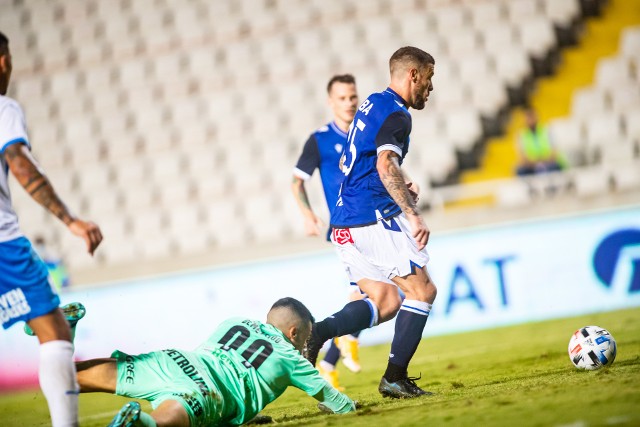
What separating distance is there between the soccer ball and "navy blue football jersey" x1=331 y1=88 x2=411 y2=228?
163 centimetres

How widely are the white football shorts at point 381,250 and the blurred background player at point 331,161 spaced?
3.43ft

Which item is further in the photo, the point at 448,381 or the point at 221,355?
the point at 448,381

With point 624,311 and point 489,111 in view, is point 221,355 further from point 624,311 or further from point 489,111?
point 489,111

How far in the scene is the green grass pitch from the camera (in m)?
4.52

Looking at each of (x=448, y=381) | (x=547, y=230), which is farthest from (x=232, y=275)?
(x=448, y=381)

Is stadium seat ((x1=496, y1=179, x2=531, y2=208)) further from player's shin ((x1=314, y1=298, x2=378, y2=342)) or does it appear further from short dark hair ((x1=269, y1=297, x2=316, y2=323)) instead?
short dark hair ((x1=269, y1=297, x2=316, y2=323))

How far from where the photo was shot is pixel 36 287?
4387mm

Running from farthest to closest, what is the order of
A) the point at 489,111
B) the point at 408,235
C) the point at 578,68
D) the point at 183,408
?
the point at 578,68 < the point at 489,111 < the point at 408,235 < the point at 183,408

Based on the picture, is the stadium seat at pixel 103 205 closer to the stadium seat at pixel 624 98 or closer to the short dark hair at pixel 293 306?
the stadium seat at pixel 624 98

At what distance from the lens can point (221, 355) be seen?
5.13m

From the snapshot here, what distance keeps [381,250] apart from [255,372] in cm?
142

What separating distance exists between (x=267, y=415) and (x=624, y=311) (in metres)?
5.76

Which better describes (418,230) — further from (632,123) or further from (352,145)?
(632,123)

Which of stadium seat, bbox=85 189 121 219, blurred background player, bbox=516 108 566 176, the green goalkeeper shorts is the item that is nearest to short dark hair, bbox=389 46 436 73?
the green goalkeeper shorts
